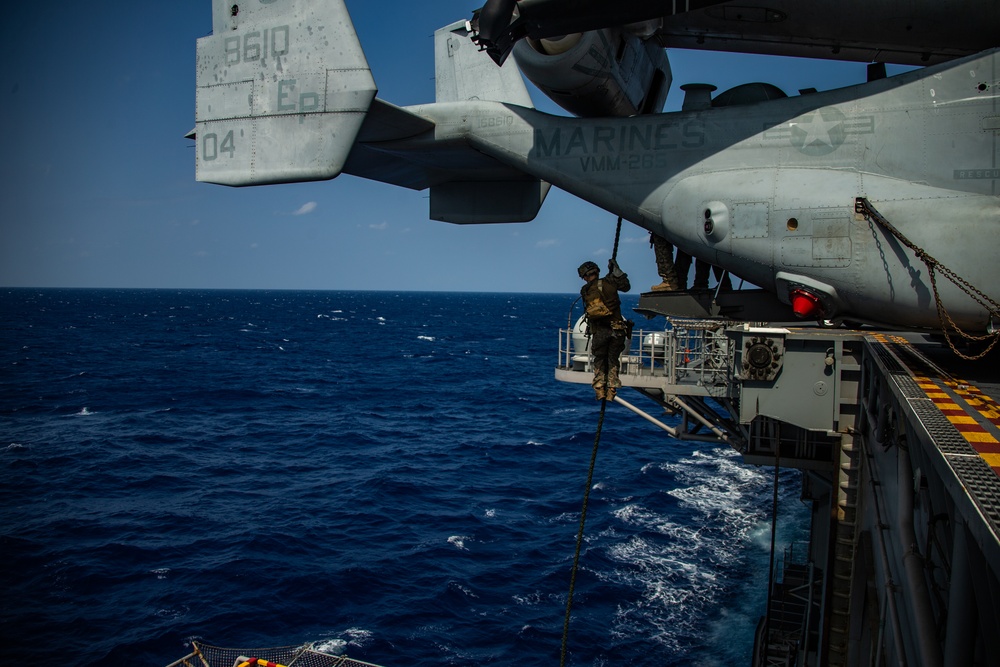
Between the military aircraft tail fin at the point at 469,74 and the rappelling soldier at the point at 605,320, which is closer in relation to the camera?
the rappelling soldier at the point at 605,320

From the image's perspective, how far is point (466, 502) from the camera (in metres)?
30.2

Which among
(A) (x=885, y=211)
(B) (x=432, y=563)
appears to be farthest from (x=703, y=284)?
(B) (x=432, y=563)

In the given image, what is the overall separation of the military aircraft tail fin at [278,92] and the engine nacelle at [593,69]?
9.81 feet

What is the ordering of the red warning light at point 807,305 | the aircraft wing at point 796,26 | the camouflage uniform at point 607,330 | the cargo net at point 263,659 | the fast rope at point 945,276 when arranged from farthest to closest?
the cargo net at point 263,659 → the red warning light at point 807,305 → the fast rope at point 945,276 → the aircraft wing at point 796,26 → the camouflage uniform at point 607,330

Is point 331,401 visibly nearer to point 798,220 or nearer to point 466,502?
point 466,502

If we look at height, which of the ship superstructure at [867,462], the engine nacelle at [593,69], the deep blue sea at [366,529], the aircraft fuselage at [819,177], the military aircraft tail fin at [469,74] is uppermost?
the military aircraft tail fin at [469,74]

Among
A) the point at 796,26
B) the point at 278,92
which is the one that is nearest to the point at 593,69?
the point at 796,26

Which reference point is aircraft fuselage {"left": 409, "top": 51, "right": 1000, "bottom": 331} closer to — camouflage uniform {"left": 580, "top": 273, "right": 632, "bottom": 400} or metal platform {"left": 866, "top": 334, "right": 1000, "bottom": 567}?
metal platform {"left": 866, "top": 334, "right": 1000, "bottom": 567}

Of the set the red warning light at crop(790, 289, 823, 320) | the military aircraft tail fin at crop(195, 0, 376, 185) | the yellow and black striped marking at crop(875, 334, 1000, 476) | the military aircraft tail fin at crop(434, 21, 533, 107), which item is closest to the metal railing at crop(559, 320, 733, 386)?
the red warning light at crop(790, 289, 823, 320)

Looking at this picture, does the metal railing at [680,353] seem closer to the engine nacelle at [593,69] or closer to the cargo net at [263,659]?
the engine nacelle at [593,69]

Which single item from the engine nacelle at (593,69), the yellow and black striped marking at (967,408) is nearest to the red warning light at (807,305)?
the yellow and black striped marking at (967,408)

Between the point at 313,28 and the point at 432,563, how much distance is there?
17034 mm

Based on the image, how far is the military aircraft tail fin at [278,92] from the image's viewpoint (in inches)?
512

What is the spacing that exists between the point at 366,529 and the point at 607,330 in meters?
18.7
